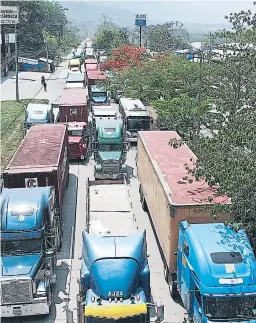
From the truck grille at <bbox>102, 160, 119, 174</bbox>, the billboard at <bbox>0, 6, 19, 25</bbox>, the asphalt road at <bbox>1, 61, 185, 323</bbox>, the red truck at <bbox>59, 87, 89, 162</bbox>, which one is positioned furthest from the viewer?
the billboard at <bbox>0, 6, 19, 25</bbox>

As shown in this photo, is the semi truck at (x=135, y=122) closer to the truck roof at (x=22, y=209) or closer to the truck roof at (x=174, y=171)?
the truck roof at (x=174, y=171)

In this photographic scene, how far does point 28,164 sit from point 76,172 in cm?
863

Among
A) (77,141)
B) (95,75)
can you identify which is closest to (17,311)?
(77,141)

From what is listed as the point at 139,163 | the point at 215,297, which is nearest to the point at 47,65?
the point at 139,163

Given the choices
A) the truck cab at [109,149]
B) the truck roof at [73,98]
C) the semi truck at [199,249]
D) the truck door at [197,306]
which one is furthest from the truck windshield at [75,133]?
the truck door at [197,306]

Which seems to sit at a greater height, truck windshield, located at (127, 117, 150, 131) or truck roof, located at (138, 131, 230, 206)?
truck roof, located at (138, 131, 230, 206)

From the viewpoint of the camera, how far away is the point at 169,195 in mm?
14188

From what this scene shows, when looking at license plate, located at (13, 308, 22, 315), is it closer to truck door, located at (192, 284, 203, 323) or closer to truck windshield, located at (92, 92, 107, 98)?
truck door, located at (192, 284, 203, 323)

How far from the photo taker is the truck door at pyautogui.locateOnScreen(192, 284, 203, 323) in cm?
1145

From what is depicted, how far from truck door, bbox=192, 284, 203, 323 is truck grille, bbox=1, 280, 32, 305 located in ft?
14.8

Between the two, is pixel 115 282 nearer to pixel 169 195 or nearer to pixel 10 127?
pixel 169 195

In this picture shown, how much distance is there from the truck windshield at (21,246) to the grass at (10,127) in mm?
13633

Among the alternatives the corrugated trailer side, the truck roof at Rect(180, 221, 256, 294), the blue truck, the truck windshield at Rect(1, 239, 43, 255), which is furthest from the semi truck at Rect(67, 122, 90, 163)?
the truck roof at Rect(180, 221, 256, 294)

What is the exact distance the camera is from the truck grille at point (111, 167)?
24.1 m
